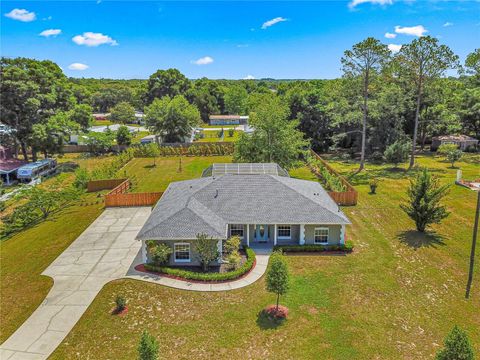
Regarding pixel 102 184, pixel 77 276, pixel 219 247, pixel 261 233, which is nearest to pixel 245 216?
pixel 261 233

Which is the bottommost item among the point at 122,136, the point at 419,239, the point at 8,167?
the point at 419,239

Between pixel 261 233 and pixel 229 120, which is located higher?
pixel 229 120

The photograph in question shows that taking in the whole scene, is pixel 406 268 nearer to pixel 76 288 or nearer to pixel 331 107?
pixel 76 288

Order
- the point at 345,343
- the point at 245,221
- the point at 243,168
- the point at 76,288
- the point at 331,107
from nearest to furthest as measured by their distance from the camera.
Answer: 1. the point at 345,343
2. the point at 76,288
3. the point at 245,221
4. the point at 243,168
5. the point at 331,107

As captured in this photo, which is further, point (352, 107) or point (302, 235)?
point (352, 107)

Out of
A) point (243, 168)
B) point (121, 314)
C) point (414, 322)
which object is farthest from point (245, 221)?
point (414, 322)

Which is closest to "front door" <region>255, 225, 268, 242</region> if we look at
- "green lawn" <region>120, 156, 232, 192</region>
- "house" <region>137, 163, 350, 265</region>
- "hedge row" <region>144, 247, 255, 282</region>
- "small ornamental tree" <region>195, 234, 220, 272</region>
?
"house" <region>137, 163, 350, 265</region>

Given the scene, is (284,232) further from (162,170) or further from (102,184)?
(162,170)
